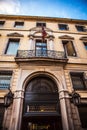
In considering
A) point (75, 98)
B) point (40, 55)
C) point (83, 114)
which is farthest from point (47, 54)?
point (83, 114)

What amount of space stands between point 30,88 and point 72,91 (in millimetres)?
3019

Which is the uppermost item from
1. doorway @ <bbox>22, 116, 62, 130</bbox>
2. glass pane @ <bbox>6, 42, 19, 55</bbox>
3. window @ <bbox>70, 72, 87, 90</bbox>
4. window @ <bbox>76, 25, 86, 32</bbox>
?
window @ <bbox>76, 25, 86, 32</bbox>

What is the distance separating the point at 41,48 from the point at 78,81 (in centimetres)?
469

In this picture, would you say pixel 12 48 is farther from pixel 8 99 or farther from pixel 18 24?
pixel 8 99

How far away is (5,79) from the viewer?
28.0 ft

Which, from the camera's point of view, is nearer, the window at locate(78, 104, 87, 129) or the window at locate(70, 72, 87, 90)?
the window at locate(78, 104, 87, 129)

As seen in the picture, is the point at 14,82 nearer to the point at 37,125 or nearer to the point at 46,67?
the point at 46,67

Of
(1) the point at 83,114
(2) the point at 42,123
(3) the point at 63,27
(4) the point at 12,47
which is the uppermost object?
(3) the point at 63,27

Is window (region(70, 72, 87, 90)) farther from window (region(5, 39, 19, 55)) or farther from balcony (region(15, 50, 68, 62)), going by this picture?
window (region(5, 39, 19, 55))

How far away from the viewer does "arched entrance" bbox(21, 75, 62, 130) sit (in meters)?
6.92

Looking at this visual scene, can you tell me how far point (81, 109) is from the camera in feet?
24.2

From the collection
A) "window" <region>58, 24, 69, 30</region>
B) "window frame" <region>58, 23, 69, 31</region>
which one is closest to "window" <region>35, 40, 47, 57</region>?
"window frame" <region>58, 23, 69, 31</region>

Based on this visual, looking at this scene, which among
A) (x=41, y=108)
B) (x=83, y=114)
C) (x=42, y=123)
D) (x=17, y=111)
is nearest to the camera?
(x=17, y=111)

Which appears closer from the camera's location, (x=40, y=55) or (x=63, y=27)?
(x=40, y=55)
